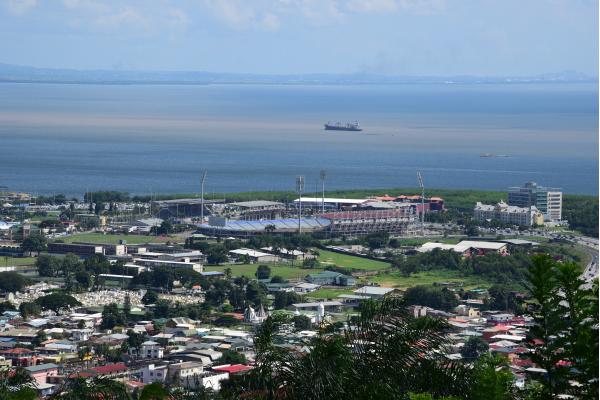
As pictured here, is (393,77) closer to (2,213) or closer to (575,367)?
(2,213)

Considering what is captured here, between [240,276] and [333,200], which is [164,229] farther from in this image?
[240,276]

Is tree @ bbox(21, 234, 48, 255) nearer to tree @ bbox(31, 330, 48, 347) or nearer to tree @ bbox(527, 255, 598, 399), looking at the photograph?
Result: tree @ bbox(31, 330, 48, 347)

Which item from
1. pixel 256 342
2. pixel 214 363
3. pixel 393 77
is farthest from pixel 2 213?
pixel 393 77

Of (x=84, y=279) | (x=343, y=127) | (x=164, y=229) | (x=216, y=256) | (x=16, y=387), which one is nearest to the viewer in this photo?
(x=16, y=387)

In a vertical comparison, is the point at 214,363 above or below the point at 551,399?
below

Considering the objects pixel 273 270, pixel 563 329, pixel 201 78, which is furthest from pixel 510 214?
pixel 201 78
